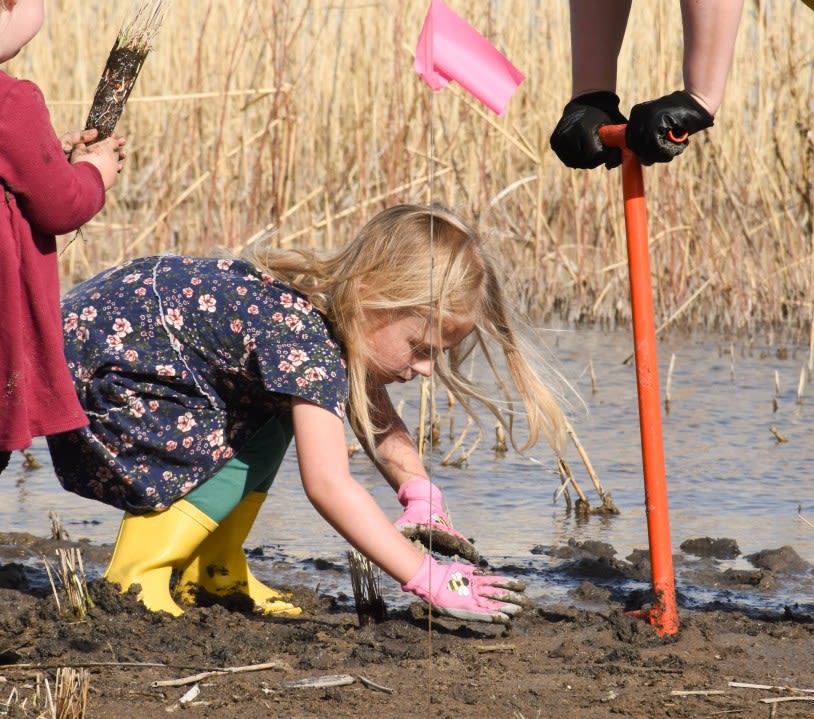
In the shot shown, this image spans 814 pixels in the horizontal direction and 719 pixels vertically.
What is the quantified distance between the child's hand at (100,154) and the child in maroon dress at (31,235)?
2 cm

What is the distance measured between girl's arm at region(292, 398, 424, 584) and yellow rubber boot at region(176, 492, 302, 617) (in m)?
0.42

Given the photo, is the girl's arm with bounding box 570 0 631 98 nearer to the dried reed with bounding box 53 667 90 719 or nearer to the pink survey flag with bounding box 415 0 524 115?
the pink survey flag with bounding box 415 0 524 115

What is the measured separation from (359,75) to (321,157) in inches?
18.2

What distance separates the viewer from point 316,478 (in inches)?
102

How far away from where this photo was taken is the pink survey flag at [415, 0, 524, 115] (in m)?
2.52

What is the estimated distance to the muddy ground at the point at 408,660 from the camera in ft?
7.35

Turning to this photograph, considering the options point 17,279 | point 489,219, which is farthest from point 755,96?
point 17,279

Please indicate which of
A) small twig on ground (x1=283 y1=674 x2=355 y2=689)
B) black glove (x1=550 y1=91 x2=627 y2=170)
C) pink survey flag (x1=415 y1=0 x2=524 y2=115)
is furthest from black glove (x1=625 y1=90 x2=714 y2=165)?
small twig on ground (x1=283 y1=674 x2=355 y2=689)

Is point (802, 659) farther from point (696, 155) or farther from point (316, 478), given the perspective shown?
point (696, 155)

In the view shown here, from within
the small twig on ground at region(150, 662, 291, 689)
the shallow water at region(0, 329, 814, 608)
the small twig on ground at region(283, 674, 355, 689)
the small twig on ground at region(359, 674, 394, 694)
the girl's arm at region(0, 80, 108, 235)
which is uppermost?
the girl's arm at region(0, 80, 108, 235)

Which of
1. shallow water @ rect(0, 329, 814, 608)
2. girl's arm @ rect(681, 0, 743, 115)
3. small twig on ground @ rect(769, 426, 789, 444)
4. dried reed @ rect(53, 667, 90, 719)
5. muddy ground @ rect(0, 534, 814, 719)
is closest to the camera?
dried reed @ rect(53, 667, 90, 719)

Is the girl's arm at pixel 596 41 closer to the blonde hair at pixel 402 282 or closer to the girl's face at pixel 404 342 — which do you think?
the blonde hair at pixel 402 282

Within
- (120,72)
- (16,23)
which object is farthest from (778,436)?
(16,23)

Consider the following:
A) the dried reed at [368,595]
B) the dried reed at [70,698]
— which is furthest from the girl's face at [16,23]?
the dried reed at [368,595]
